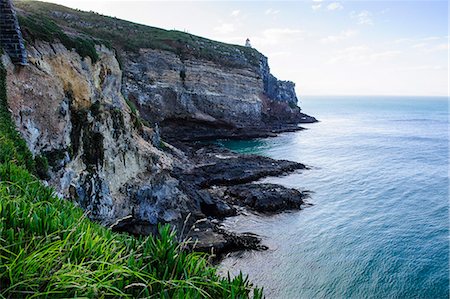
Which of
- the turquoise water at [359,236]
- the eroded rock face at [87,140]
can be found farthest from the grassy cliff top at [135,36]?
the turquoise water at [359,236]

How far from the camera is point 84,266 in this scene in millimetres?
3355

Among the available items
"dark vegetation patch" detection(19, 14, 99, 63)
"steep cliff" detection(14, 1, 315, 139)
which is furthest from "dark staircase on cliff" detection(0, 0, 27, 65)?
"steep cliff" detection(14, 1, 315, 139)

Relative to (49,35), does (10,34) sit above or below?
below

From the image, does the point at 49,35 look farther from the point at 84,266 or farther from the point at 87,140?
the point at 84,266

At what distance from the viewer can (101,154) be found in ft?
62.4

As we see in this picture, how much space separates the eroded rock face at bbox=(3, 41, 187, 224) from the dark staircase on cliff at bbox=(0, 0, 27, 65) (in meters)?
0.59

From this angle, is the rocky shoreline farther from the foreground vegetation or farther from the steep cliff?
the foreground vegetation

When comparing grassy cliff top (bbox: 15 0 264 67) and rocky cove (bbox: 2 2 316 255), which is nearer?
rocky cove (bbox: 2 2 316 255)

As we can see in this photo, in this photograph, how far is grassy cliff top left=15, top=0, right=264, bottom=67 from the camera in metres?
50.8

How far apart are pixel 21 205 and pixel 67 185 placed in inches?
470

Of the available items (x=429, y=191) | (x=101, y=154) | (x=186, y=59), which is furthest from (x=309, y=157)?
(x=101, y=154)

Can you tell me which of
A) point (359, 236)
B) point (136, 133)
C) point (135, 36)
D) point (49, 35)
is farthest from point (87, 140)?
point (135, 36)

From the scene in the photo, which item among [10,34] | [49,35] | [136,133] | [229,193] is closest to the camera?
[10,34]

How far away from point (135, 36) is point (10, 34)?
153 ft
